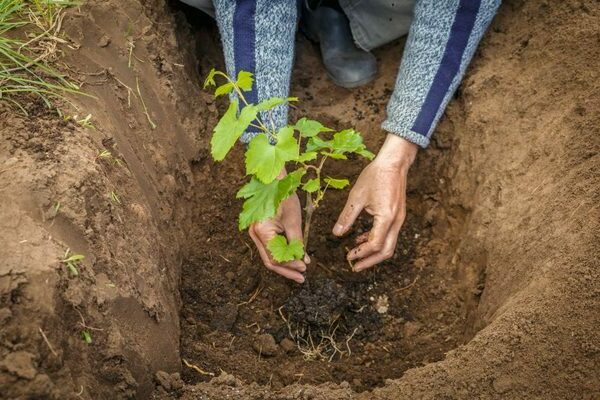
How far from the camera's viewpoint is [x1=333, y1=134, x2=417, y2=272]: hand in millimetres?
2020

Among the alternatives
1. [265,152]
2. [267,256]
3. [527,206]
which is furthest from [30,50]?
[527,206]

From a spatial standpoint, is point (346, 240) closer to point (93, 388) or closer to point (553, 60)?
point (553, 60)

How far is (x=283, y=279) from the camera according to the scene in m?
2.20

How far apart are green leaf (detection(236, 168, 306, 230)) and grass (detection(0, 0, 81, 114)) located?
2.27 feet

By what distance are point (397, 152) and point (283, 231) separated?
0.53 metres

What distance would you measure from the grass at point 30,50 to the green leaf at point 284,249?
0.80 metres

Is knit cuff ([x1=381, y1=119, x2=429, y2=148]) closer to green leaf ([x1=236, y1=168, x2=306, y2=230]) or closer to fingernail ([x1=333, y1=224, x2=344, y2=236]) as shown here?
fingernail ([x1=333, y1=224, x2=344, y2=236])

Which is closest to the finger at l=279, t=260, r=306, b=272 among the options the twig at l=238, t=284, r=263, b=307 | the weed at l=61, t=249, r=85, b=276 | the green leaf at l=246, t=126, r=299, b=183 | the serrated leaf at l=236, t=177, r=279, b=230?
the twig at l=238, t=284, r=263, b=307

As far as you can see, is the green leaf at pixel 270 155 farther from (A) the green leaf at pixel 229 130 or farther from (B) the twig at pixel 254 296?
(B) the twig at pixel 254 296

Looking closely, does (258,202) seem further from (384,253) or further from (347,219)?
(384,253)

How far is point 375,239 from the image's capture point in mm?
2006

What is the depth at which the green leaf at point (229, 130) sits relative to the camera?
5.10 ft

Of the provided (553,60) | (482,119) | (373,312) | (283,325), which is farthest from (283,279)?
(553,60)

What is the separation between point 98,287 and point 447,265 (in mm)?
1265
